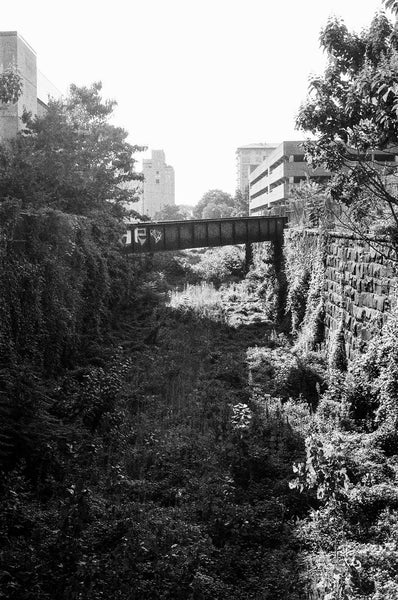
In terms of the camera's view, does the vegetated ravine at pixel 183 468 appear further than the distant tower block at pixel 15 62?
No

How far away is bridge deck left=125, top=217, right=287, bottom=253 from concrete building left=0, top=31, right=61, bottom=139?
951 centimetres

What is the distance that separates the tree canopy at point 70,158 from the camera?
17672mm

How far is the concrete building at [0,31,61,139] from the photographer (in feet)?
112

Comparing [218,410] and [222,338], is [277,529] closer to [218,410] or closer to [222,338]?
[218,410]

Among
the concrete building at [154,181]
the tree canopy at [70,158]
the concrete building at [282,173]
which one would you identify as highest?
the concrete building at [154,181]

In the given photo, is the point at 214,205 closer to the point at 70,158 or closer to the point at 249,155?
the point at 249,155

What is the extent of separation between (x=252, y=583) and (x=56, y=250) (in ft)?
33.6

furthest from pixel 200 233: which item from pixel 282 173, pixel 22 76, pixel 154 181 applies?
pixel 154 181

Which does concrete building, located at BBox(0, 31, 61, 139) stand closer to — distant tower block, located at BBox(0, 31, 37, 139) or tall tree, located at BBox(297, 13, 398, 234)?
distant tower block, located at BBox(0, 31, 37, 139)

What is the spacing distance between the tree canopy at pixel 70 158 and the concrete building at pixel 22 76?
12.2 feet

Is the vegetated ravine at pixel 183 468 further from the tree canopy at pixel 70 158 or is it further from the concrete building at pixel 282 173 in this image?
the concrete building at pixel 282 173

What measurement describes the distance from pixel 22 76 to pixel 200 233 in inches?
603

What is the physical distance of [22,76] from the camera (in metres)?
34.8

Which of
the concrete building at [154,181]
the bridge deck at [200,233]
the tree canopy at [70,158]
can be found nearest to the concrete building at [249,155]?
the concrete building at [154,181]
